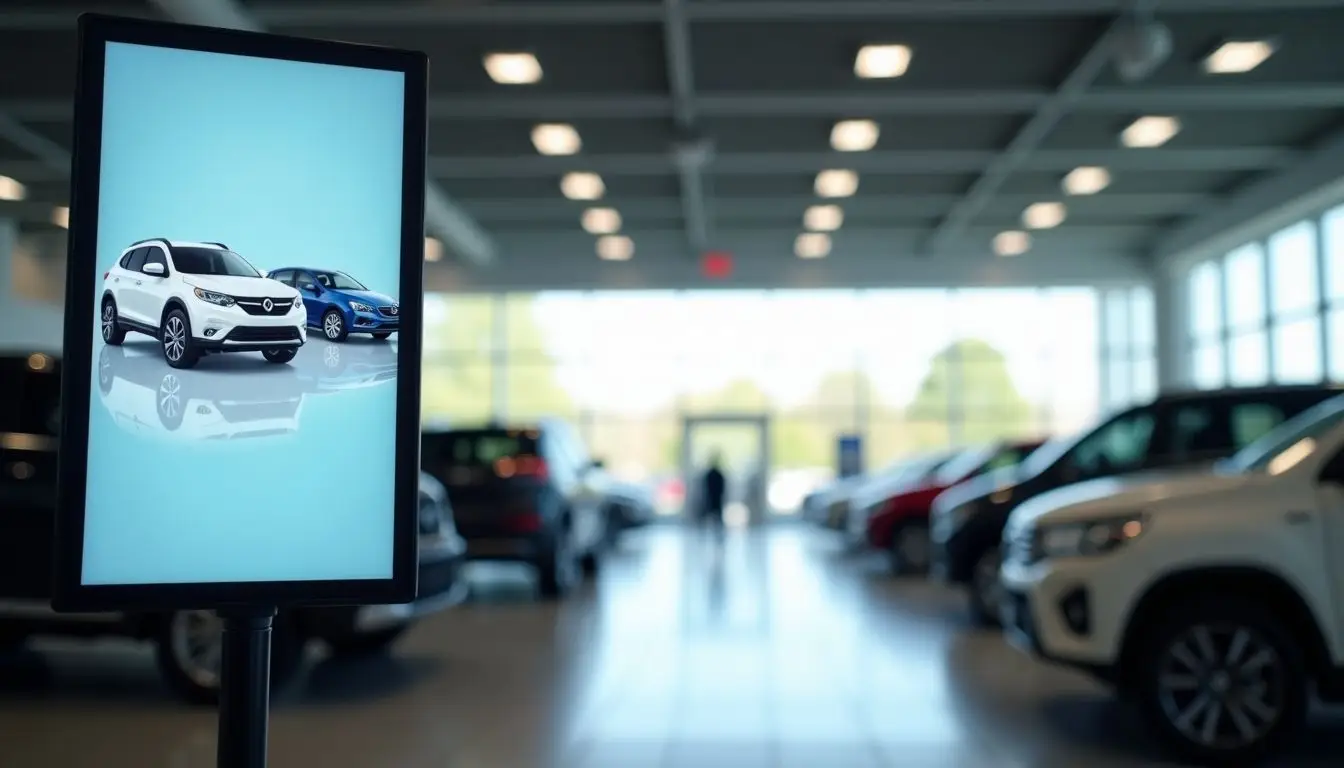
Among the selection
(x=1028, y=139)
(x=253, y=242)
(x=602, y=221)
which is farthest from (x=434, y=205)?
(x=253, y=242)

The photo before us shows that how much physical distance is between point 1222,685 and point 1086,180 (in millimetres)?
13255

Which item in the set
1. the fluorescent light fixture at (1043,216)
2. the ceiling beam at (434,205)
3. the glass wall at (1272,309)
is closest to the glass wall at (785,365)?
the ceiling beam at (434,205)

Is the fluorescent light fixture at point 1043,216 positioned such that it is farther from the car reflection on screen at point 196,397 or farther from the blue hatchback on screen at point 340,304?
the car reflection on screen at point 196,397

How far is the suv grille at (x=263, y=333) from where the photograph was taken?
231 cm

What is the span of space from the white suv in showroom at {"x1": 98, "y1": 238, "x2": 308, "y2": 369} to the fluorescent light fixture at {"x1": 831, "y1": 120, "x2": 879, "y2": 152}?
11836 mm

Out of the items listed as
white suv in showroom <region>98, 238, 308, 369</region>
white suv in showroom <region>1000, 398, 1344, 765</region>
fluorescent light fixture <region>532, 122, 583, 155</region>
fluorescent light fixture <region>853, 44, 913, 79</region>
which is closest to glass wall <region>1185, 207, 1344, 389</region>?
fluorescent light fixture <region>853, 44, 913, 79</region>

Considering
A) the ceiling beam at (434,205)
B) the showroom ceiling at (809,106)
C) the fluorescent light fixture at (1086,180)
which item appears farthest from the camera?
the fluorescent light fixture at (1086,180)

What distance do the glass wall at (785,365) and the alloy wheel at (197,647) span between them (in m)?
18.0

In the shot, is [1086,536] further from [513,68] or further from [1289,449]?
[513,68]

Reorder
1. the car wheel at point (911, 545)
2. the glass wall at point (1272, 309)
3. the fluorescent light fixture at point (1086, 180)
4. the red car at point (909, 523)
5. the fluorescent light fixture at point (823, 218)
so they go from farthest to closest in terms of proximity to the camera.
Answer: the fluorescent light fixture at point (823, 218) < the fluorescent light fixture at point (1086, 180) < the glass wall at point (1272, 309) < the car wheel at point (911, 545) < the red car at point (909, 523)

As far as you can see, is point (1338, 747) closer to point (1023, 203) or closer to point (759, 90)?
point (759, 90)

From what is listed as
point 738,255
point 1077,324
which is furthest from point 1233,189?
point 738,255

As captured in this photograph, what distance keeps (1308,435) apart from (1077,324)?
A: 19950 mm

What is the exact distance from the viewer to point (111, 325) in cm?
222
